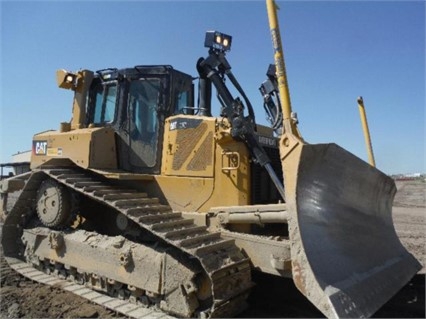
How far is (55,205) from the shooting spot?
6137mm

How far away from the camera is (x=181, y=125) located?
578 centimetres

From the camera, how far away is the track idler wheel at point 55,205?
6082 millimetres

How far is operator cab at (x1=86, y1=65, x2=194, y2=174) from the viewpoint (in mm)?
6129

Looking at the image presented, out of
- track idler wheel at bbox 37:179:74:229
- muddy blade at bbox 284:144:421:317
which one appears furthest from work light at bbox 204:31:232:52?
track idler wheel at bbox 37:179:74:229

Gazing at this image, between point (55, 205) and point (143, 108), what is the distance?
206cm

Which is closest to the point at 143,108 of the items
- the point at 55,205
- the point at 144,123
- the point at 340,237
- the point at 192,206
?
the point at 144,123

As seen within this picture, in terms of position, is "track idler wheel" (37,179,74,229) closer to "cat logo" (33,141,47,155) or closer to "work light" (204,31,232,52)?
"cat logo" (33,141,47,155)

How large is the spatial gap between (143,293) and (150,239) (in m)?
0.72

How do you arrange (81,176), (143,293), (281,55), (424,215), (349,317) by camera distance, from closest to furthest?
(349,317)
(281,55)
(143,293)
(81,176)
(424,215)

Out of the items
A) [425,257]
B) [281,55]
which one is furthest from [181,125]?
[425,257]

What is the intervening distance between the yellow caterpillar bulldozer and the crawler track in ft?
0.06

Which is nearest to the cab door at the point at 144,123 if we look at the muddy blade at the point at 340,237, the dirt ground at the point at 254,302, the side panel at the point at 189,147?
the side panel at the point at 189,147

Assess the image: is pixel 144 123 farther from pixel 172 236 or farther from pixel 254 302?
pixel 254 302

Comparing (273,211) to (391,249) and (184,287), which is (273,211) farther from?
(391,249)
